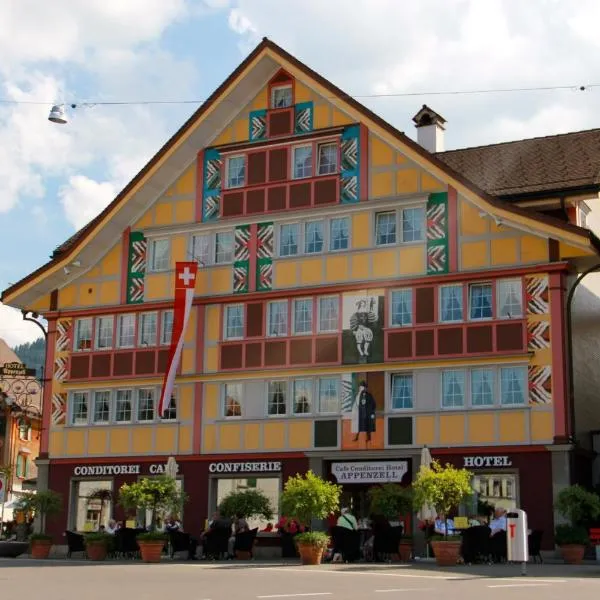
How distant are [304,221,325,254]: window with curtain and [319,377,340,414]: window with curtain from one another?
3937 millimetres

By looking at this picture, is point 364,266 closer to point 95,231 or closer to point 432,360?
point 432,360

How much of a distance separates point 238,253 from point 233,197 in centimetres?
181

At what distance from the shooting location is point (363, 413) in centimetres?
3556

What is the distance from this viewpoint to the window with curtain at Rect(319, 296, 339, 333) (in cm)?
3659

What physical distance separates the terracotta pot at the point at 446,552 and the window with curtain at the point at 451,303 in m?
8.98

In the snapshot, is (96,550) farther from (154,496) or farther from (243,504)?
(243,504)

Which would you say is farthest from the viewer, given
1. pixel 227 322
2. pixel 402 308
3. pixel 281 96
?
pixel 281 96

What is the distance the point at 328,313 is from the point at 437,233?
397 centimetres

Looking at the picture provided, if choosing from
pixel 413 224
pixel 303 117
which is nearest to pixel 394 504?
pixel 413 224

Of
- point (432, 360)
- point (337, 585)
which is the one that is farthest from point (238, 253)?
point (337, 585)

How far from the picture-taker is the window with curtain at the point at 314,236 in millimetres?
37406

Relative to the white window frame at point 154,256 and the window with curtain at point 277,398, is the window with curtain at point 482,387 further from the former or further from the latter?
the white window frame at point 154,256

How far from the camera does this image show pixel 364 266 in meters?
36.5

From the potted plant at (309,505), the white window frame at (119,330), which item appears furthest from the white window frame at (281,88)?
the potted plant at (309,505)
